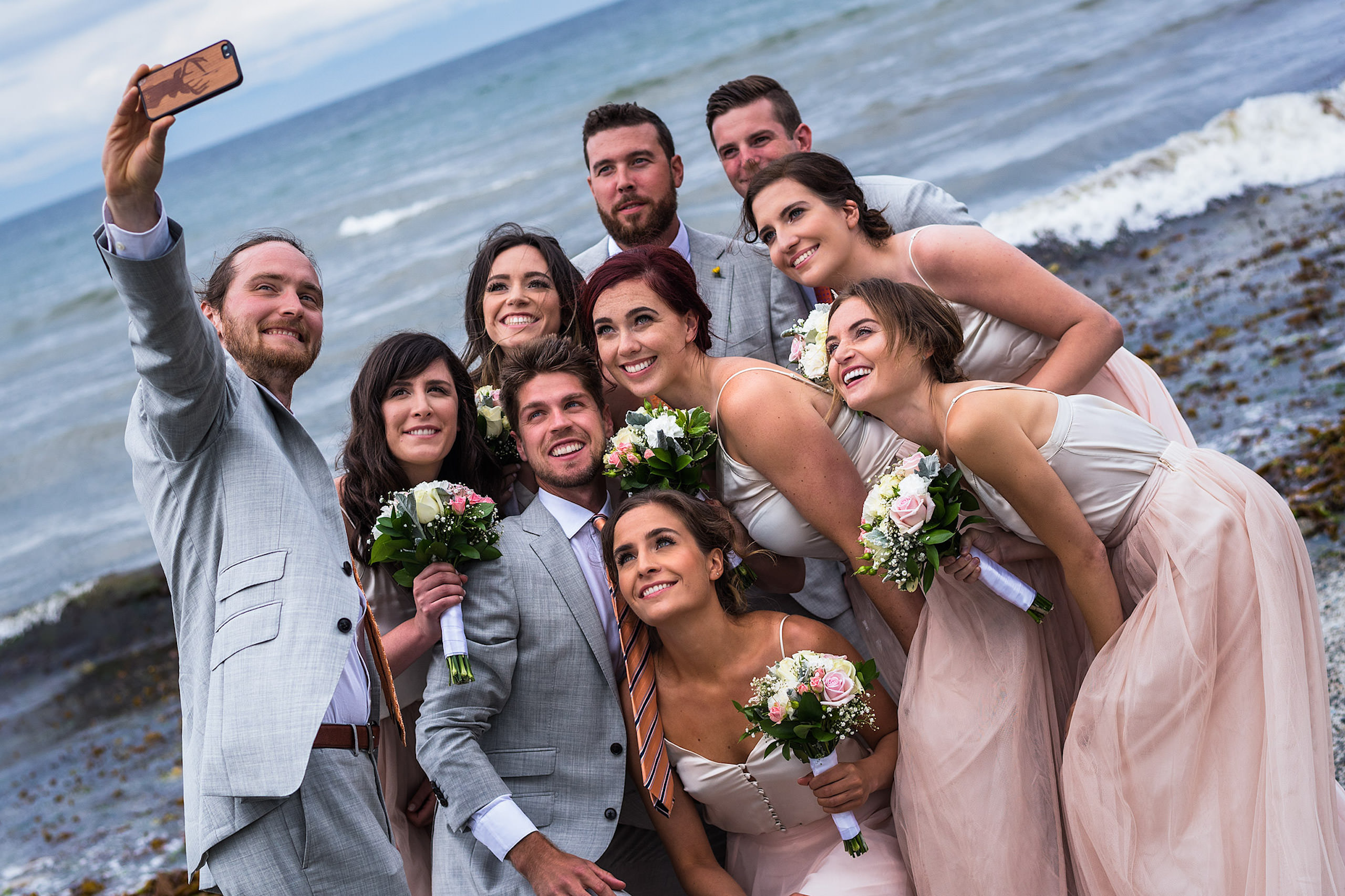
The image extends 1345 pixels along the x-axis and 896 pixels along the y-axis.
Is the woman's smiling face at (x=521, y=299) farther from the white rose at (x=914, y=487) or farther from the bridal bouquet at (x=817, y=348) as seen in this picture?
the white rose at (x=914, y=487)

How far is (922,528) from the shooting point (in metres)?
4.25

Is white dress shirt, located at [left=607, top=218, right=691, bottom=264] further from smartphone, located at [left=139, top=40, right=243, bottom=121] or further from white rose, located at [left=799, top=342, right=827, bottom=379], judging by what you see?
smartphone, located at [left=139, top=40, right=243, bottom=121]

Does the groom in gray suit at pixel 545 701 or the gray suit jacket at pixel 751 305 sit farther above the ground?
the gray suit jacket at pixel 751 305

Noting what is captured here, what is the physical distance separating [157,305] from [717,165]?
24.3 metres

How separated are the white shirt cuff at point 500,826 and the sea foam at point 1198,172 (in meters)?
16.7

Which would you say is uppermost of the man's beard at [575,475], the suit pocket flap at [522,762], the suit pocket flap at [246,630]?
the suit pocket flap at [246,630]

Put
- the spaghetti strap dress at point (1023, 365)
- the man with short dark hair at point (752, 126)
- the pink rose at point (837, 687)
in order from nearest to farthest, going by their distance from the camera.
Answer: the pink rose at point (837, 687) < the spaghetti strap dress at point (1023, 365) < the man with short dark hair at point (752, 126)

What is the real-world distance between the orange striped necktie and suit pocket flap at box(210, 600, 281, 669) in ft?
5.04

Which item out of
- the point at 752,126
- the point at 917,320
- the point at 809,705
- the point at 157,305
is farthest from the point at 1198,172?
the point at 157,305

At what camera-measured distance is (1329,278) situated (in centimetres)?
1320

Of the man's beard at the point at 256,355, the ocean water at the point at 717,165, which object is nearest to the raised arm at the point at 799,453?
the man's beard at the point at 256,355

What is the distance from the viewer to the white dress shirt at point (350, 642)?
3316mm

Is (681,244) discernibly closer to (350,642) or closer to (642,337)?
(642,337)

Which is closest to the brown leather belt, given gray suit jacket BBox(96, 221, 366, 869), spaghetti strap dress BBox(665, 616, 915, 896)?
gray suit jacket BBox(96, 221, 366, 869)
